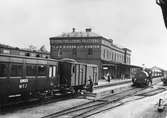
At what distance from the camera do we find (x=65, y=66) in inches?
816

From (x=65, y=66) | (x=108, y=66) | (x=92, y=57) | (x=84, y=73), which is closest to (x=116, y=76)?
(x=108, y=66)

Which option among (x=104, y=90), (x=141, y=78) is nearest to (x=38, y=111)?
(x=104, y=90)

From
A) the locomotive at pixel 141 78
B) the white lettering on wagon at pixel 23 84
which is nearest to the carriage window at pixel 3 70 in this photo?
the white lettering on wagon at pixel 23 84

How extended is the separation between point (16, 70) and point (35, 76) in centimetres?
196

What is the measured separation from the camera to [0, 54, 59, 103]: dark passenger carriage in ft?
45.4

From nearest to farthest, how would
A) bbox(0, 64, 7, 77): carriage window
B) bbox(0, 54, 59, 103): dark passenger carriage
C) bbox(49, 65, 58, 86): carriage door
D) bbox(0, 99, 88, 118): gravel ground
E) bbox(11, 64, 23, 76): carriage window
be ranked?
bbox(0, 64, 7, 77): carriage window → bbox(0, 99, 88, 118): gravel ground → bbox(0, 54, 59, 103): dark passenger carriage → bbox(11, 64, 23, 76): carriage window → bbox(49, 65, 58, 86): carriage door

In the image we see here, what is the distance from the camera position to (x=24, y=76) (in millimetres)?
15375

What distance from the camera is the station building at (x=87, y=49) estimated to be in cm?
4941

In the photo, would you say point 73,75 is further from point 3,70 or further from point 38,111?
point 3,70

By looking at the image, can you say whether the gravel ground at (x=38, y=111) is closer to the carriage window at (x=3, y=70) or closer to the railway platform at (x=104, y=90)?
the carriage window at (x=3, y=70)

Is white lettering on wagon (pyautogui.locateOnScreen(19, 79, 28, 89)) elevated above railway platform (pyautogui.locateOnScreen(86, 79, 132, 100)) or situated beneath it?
elevated above

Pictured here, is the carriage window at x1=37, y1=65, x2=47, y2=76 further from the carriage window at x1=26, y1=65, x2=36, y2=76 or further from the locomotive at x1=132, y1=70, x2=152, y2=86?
the locomotive at x1=132, y1=70, x2=152, y2=86

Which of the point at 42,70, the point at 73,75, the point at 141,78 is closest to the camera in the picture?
the point at 42,70

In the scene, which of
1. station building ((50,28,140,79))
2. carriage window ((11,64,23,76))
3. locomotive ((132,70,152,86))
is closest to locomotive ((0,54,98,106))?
carriage window ((11,64,23,76))
